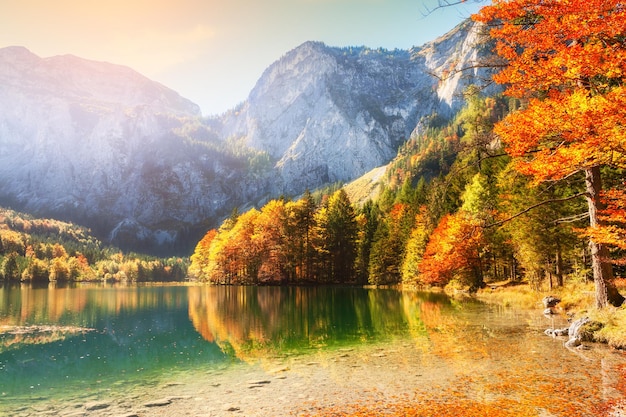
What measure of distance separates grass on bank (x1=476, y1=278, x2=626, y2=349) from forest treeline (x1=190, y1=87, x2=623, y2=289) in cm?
254

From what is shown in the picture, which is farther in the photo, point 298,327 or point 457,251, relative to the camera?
point 457,251

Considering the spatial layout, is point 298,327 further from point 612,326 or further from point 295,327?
point 612,326

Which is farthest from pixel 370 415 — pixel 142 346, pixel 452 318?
pixel 452 318

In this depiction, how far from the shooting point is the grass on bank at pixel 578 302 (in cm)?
1612

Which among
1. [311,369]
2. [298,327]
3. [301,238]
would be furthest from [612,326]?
[301,238]

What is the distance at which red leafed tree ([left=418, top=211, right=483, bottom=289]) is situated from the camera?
1971 inches

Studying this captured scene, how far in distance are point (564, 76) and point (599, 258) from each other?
869 centimetres

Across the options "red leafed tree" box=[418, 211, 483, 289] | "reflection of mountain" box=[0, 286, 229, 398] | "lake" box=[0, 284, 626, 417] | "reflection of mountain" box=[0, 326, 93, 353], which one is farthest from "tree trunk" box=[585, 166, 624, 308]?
"reflection of mountain" box=[0, 326, 93, 353]

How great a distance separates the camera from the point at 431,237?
59000 millimetres

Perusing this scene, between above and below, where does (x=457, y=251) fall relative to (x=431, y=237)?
below

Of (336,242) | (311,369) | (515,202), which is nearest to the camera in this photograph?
(311,369)

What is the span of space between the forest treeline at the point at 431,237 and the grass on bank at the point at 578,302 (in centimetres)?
254

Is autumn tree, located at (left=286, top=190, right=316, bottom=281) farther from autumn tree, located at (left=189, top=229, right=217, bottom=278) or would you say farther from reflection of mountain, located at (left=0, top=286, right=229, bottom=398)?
reflection of mountain, located at (left=0, top=286, right=229, bottom=398)

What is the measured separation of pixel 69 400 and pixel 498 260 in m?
49.8
